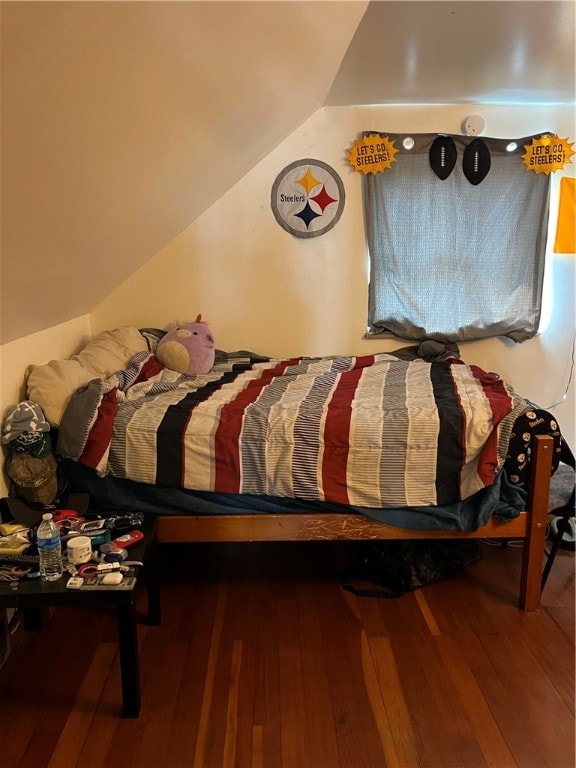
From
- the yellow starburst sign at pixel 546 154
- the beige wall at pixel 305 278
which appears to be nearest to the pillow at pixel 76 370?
the beige wall at pixel 305 278

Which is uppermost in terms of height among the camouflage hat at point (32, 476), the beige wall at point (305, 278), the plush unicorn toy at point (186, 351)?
the beige wall at point (305, 278)

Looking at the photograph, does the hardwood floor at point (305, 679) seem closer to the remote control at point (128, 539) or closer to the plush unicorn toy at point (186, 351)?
the remote control at point (128, 539)

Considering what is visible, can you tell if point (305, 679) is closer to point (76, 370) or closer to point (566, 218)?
point (76, 370)

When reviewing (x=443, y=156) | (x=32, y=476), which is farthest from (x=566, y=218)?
(x=32, y=476)

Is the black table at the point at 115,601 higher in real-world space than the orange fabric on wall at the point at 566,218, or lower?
lower

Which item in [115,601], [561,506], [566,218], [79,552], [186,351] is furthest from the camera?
A: [566,218]

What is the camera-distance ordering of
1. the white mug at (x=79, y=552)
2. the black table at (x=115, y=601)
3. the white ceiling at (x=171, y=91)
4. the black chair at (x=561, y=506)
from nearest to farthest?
the white ceiling at (x=171, y=91) → the black table at (x=115, y=601) → the white mug at (x=79, y=552) → the black chair at (x=561, y=506)

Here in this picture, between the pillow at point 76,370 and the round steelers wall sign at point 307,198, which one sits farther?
the round steelers wall sign at point 307,198

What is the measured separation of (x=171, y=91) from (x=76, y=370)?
1.11 metres

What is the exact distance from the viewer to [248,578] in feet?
7.39

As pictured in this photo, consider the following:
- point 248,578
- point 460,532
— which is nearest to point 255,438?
point 248,578

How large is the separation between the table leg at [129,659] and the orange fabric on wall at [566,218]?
2.83 metres

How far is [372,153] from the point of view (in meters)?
3.03

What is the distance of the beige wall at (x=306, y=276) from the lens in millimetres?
3041
